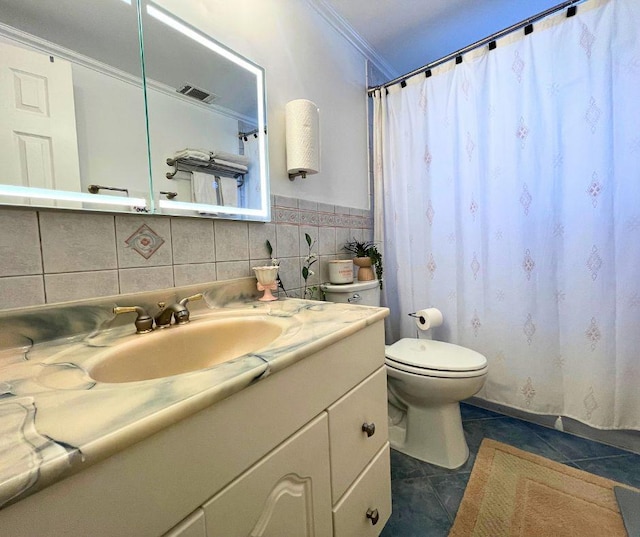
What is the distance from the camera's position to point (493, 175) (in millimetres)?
1488

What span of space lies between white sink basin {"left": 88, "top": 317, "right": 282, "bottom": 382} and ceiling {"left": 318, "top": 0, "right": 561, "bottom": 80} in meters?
1.62

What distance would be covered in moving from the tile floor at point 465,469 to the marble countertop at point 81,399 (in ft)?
2.72

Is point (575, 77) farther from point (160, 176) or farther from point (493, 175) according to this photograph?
point (160, 176)

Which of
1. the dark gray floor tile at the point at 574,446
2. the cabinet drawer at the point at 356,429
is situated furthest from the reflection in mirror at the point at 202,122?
the dark gray floor tile at the point at 574,446

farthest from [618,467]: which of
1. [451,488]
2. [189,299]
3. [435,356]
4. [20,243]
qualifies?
[20,243]

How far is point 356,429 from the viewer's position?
759 mm

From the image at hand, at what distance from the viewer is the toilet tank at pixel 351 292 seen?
1.41m

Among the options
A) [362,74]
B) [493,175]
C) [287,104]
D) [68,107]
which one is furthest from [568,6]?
[68,107]

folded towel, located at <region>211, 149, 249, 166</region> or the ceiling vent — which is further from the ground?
the ceiling vent

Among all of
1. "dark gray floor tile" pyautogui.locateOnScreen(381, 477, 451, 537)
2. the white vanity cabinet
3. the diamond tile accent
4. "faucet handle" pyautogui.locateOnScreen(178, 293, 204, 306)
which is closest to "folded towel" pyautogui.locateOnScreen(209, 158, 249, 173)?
the diamond tile accent

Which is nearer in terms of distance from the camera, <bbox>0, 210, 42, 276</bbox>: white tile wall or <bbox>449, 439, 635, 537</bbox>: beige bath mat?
<bbox>0, 210, 42, 276</bbox>: white tile wall

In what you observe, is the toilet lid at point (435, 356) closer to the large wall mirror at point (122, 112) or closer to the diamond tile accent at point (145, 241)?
the large wall mirror at point (122, 112)

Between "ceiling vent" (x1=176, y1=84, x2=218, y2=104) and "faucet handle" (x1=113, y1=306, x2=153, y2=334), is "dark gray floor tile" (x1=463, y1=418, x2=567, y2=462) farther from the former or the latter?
"ceiling vent" (x1=176, y1=84, x2=218, y2=104)

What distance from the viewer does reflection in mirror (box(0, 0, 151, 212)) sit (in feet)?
2.21
